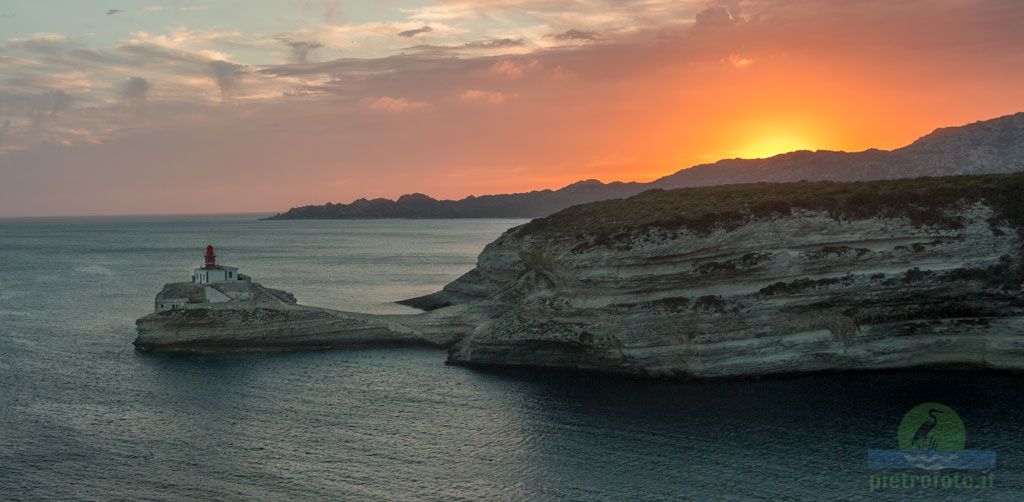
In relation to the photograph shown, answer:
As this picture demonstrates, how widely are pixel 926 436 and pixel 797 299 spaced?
14.0 metres

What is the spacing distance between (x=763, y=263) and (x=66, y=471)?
4173cm

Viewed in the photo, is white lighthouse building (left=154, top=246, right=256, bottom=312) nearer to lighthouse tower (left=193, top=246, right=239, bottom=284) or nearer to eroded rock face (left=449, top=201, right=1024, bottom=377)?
lighthouse tower (left=193, top=246, right=239, bottom=284)

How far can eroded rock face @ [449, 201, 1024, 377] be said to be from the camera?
52844mm

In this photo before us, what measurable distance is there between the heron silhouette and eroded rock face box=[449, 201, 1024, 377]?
10067 millimetres

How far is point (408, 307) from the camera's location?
89.4 meters

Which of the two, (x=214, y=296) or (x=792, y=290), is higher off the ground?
(x=792, y=290)

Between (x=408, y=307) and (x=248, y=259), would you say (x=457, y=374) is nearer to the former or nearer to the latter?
(x=408, y=307)

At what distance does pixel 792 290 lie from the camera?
175 feet

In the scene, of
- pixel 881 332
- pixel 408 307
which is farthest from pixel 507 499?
pixel 408 307

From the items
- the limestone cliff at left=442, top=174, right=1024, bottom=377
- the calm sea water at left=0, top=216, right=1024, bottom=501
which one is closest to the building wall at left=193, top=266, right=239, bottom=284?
the calm sea water at left=0, top=216, right=1024, bottom=501

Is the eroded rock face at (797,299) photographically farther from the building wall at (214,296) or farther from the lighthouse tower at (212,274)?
the lighthouse tower at (212,274)

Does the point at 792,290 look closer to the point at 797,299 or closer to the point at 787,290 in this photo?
the point at 787,290

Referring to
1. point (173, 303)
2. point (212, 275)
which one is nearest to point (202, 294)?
point (173, 303)

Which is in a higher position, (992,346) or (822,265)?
(822,265)
